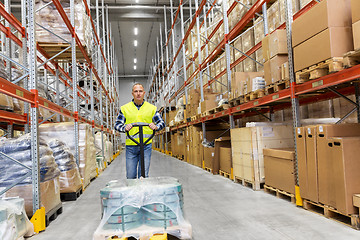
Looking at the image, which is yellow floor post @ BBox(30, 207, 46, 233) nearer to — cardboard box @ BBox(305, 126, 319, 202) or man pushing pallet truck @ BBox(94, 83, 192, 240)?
man pushing pallet truck @ BBox(94, 83, 192, 240)

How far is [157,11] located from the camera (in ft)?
56.0

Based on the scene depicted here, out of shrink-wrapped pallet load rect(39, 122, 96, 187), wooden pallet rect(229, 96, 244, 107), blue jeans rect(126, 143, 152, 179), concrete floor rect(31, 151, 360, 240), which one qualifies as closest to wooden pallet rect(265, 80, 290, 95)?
wooden pallet rect(229, 96, 244, 107)

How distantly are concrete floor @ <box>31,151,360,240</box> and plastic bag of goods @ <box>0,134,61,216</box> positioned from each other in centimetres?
38

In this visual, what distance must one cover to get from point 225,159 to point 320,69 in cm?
390

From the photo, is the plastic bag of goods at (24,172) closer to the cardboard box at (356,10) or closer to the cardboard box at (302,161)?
the cardboard box at (302,161)

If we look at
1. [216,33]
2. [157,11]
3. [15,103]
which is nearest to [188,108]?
[216,33]

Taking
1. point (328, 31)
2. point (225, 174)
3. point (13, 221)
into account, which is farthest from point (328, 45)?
point (225, 174)

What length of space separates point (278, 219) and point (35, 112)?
10.5 ft

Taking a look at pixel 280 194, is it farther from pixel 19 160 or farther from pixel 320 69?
pixel 19 160

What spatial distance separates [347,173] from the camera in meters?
2.93

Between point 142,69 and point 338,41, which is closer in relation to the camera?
point 338,41

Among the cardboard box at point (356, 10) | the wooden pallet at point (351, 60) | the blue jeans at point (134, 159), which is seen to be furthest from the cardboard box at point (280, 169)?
the blue jeans at point (134, 159)

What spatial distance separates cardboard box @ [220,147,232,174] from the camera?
658cm

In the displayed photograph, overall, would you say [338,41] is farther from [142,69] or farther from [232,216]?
[142,69]
